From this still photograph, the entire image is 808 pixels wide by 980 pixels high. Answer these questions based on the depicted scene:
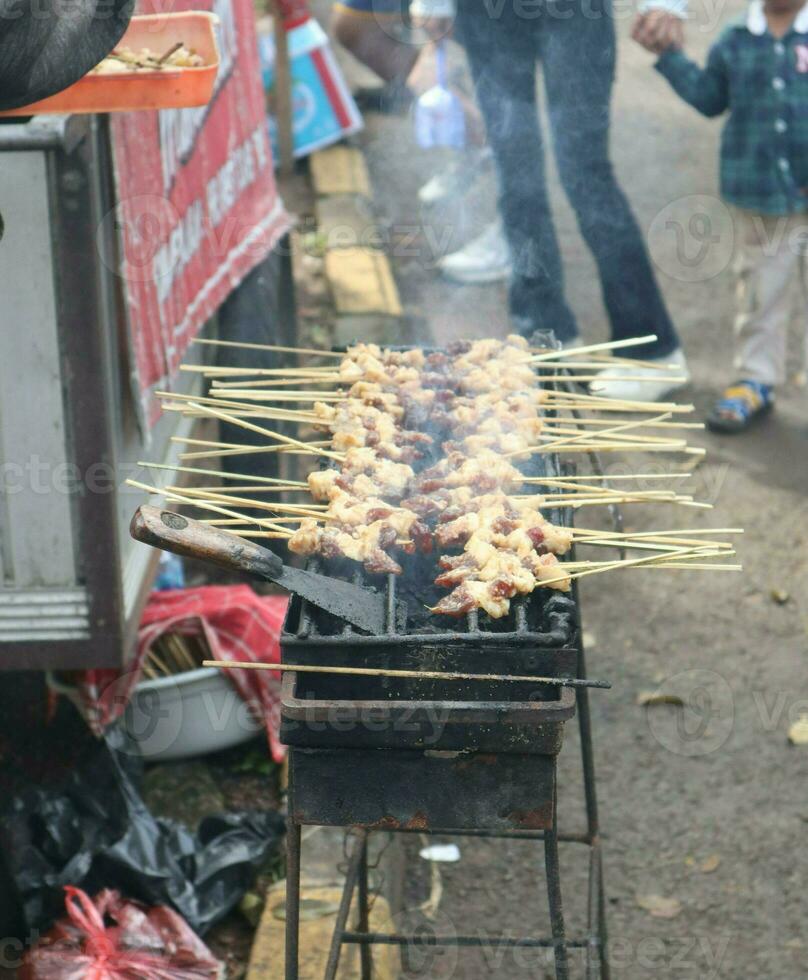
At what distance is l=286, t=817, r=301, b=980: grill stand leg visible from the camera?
116 inches

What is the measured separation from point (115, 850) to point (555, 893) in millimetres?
1712

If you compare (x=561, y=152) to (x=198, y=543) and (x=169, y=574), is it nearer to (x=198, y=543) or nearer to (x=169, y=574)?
(x=169, y=574)

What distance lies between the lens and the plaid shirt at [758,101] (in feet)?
23.1

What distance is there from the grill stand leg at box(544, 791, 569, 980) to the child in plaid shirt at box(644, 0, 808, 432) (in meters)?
4.84

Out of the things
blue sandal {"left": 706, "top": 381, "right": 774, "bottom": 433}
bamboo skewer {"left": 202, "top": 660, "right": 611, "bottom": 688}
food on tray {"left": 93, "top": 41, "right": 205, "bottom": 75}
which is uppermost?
food on tray {"left": 93, "top": 41, "right": 205, "bottom": 75}

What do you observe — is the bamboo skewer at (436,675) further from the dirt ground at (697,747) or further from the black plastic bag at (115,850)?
the dirt ground at (697,747)

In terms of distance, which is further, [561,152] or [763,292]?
[763,292]

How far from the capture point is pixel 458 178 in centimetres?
1016

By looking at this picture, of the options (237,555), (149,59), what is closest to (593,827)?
(237,555)

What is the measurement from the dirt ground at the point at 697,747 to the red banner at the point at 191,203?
2.23 meters

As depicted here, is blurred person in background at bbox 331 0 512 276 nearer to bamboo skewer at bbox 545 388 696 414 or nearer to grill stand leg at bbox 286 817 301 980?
bamboo skewer at bbox 545 388 696 414

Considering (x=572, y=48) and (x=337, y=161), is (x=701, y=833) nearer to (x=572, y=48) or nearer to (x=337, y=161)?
(x=572, y=48)

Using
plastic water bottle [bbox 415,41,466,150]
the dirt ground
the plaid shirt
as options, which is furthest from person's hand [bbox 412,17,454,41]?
the plaid shirt

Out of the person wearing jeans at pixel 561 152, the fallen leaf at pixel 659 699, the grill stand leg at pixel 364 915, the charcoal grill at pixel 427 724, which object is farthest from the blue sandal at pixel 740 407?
the charcoal grill at pixel 427 724
